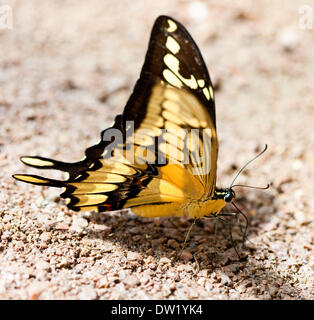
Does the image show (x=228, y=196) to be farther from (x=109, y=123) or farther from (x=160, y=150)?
(x=109, y=123)

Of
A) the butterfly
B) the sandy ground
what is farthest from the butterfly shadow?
the butterfly

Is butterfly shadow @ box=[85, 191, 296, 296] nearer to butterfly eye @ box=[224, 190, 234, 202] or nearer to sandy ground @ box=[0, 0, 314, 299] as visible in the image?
sandy ground @ box=[0, 0, 314, 299]

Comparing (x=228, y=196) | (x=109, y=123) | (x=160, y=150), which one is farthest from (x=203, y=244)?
(x=109, y=123)

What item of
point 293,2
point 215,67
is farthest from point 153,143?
point 293,2

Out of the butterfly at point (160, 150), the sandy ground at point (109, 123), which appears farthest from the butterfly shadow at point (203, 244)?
the butterfly at point (160, 150)

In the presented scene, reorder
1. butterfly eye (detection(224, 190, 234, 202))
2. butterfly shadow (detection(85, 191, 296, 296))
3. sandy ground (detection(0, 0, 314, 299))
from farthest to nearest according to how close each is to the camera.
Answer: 1. butterfly eye (detection(224, 190, 234, 202))
2. butterfly shadow (detection(85, 191, 296, 296))
3. sandy ground (detection(0, 0, 314, 299))

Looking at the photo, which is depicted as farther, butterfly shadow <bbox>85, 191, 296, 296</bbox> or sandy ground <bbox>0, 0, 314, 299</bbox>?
butterfly shadow <bbox>85, 191, 296, 296</bbox>
